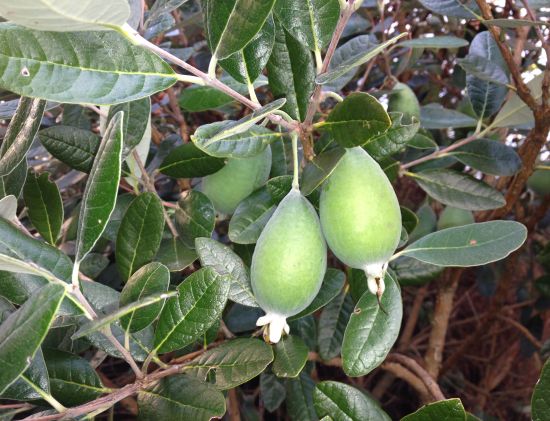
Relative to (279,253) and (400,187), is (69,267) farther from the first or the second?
(400,187)

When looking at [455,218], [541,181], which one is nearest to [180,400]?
[455,218]

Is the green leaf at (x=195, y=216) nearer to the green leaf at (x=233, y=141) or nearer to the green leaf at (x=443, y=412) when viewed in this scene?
the green leaf at (x=233, y=141)

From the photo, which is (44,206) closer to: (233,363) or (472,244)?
(233,363)

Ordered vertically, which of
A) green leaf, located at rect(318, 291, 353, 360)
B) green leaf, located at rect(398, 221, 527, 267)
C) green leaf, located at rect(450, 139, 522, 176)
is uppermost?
green leaf, located at rect(398, 221, 527, 267)

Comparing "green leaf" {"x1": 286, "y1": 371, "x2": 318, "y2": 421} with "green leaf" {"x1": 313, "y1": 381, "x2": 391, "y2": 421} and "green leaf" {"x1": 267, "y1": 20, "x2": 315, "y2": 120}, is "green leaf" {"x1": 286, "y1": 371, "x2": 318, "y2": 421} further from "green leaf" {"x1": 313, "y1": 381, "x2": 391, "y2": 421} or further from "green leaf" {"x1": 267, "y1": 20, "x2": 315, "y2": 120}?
"green leaf" {"x1": 267, "y1": 20, "x2": 315, "y2": 120}

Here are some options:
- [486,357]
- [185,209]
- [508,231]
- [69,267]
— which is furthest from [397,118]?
[486,357]

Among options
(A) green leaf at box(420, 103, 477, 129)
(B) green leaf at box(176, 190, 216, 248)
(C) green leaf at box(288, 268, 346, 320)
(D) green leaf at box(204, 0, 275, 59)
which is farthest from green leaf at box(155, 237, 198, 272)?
(A) green leaf at box(420, 103, 477, 129)
